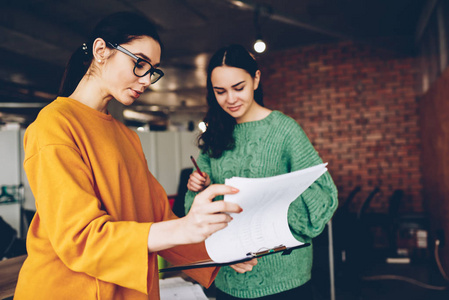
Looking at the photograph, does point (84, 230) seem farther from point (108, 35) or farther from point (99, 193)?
point (108, 35)

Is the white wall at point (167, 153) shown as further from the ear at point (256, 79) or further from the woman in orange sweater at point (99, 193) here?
the woman in orange sweater at point (99, 193)

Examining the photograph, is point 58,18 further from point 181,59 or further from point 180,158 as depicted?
point 180,158

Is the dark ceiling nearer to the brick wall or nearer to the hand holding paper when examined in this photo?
the brick wall

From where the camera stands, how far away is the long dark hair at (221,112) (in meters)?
1.36

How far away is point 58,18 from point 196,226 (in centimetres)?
496

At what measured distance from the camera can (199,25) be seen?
16.1ft

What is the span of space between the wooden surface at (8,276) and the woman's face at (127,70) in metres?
0.97

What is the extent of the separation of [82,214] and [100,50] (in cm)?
45

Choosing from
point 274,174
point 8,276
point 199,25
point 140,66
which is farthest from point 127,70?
point 199,25

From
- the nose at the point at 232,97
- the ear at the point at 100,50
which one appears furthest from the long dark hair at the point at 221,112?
the ear at the point at 100,50

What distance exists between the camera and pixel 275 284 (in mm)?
1243

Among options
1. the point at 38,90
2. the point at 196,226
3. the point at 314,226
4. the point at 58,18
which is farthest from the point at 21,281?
the point at 38,90

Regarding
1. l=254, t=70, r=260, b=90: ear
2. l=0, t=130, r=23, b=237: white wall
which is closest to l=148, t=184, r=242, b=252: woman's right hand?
l=254, t=70, r=260, b=90: ear

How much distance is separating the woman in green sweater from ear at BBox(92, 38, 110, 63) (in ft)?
1.72
